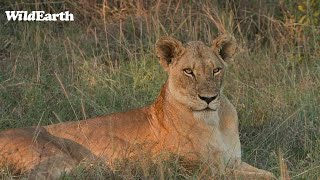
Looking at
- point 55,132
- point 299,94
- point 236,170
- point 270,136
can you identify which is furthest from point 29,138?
point 299,94

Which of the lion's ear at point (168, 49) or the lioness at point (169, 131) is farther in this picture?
the lion's ear at point (168, 49)

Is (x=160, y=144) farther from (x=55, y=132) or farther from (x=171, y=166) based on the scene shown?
(x=55, y=132)

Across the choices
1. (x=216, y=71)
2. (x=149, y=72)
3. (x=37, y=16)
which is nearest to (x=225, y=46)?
(x=216, y=71)

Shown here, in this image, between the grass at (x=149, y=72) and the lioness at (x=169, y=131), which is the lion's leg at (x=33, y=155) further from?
the grass at (x=149, y=72)

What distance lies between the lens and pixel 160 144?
550 cm

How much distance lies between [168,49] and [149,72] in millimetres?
1904

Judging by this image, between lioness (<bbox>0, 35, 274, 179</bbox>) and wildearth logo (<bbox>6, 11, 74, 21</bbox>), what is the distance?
3.23 m

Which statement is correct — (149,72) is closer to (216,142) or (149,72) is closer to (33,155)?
(216,142)

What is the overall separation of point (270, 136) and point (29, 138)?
179 cm

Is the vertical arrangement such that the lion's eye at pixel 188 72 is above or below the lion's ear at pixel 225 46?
below

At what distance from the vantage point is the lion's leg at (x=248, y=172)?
5141 mm

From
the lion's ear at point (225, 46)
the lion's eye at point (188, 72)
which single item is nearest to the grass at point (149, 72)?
the lion's eye at point (188, 72)

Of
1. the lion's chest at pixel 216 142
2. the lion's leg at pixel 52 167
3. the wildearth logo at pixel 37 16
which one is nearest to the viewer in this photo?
the lion's leg at pixel 52 167

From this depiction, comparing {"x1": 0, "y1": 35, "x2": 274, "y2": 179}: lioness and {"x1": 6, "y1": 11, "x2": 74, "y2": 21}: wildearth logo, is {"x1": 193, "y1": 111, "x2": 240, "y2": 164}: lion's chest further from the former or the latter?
{"x1": 6, "y1": 11, "x2": 74, "y2": 21}: wildearth logo
